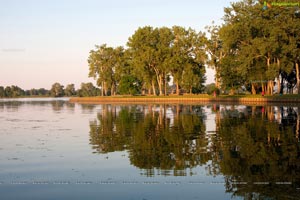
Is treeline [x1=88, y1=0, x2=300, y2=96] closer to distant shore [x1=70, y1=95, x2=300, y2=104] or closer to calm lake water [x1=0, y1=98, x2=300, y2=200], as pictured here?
distant shore [x1=70, y1=95, x2=300, y2=104]

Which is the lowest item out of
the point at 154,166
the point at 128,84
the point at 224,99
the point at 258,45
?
the point at 154,166

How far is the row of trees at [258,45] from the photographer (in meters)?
84.0

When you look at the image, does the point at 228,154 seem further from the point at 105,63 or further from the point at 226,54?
the point at 105,63

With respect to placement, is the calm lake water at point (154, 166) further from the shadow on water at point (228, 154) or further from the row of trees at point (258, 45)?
the row of trees at point (258, 45)

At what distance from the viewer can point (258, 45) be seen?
85.4m

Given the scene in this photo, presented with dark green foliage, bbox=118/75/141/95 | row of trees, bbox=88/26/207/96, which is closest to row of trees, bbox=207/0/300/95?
row of trees, bbox=88/26/207/96

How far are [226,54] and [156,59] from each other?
2316 centimetres

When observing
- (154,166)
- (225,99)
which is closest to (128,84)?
(225,99)

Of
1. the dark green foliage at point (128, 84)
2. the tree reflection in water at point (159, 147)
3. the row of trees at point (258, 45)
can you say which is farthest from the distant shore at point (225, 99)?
the tree reflection in water at point (159, 147)

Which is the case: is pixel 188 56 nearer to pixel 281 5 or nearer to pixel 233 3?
pixel 233 3

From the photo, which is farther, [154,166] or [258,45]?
[258,45]

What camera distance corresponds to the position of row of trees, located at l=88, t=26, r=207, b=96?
118 meters

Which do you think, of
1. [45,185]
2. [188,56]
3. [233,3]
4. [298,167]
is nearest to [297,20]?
[233,3]

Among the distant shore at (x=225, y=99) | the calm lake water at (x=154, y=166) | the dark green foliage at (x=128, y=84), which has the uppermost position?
the dark green foliage at (x=128, y=84)
